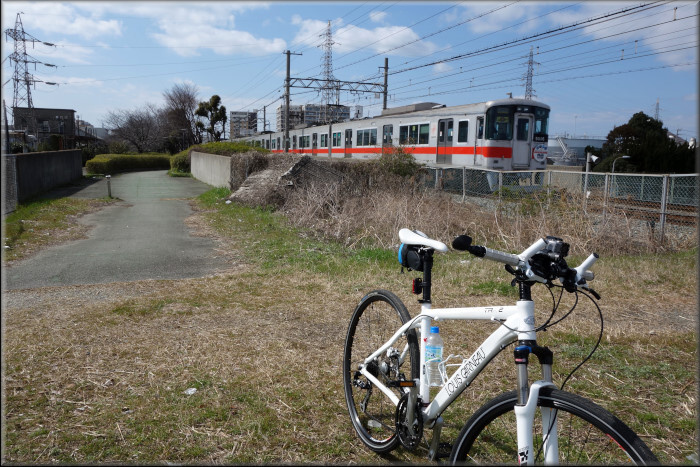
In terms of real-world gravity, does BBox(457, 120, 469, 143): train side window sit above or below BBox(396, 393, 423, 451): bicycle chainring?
above

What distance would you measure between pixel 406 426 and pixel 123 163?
129 ft

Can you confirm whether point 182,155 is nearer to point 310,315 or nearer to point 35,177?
point 35,177

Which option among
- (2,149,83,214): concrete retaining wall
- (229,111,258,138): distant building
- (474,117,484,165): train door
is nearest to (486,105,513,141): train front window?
(474,117,484,165): train door

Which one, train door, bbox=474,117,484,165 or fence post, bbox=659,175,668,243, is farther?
train door, bbox=474,117,484,165

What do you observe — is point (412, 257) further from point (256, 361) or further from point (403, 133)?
point (403, 133)

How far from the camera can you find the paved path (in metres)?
7.38

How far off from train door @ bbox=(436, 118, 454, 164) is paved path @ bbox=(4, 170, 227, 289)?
10.0 meters

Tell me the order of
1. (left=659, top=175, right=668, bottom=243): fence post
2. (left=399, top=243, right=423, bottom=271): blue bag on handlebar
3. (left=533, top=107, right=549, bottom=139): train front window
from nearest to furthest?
(left=399, top=243, right=423, bottom=271): blue bag on handlebar < (left=659, top=175, right=668, bottom=243): fence post < (left=533, top=107, right=549, bottom=139): train front window

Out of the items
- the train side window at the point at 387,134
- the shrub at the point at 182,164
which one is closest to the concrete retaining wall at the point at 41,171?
the shrub at the point at 182,164

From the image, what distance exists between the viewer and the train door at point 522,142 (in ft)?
61.0

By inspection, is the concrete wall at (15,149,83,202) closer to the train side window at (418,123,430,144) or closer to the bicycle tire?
the train side window at (418,123,430,144)

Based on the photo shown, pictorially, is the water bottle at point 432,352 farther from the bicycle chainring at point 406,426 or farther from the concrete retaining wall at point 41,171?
the concrete retaining wall at point 41,171

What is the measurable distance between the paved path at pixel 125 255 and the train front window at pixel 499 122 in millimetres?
10594

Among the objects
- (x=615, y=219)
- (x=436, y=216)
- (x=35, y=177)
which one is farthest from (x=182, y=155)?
(x=615, y=219)
